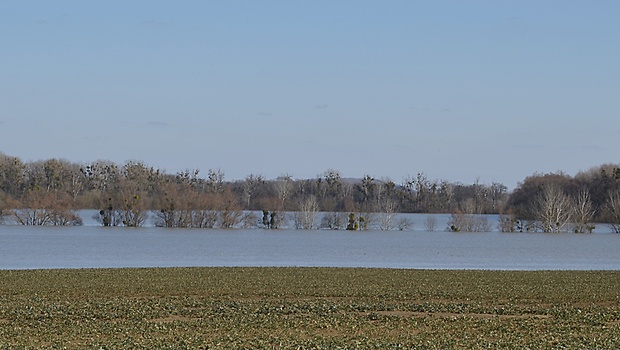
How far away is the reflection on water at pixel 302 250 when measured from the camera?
49156 mm

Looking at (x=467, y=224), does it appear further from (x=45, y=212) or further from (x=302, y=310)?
(x=302, y=310)

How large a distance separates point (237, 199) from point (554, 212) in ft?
115

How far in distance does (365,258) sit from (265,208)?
56523mm

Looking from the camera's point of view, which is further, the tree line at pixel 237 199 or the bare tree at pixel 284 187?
the bare tree at pixel 284 187

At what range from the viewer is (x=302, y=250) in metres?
62.4

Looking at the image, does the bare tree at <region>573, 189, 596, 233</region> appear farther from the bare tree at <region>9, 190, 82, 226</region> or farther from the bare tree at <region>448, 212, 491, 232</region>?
the bare tree at <region>9, 190, 82, 226</region>

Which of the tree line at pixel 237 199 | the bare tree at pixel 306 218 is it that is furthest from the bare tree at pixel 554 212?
the bare tree at pixel 306 218

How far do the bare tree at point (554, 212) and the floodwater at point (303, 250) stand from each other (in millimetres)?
3859

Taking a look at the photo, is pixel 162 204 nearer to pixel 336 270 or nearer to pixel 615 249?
pixel 615 249

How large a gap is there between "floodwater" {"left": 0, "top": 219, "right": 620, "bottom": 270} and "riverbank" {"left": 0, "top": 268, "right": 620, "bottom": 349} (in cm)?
1190

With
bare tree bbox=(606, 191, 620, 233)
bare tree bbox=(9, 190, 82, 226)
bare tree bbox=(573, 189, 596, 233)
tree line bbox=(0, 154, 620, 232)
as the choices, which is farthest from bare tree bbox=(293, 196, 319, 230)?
bare tree bbox=(606, 191, 620, 233)

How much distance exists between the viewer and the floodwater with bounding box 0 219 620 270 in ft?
161

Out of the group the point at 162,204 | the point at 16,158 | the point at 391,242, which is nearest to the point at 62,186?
the point at 16,158

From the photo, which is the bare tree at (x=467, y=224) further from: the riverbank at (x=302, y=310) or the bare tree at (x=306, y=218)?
the riverbank at (x=302, y=310)
